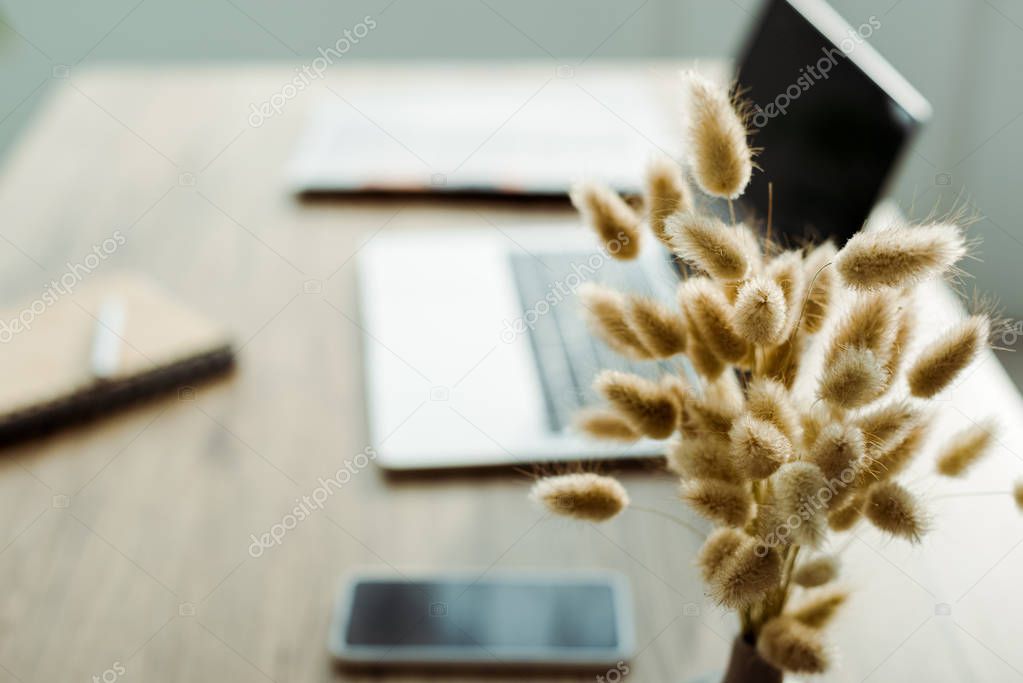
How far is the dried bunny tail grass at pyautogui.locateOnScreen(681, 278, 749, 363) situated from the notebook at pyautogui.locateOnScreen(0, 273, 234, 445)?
2.27 feet

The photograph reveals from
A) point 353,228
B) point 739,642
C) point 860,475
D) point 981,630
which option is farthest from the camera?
point 353,228

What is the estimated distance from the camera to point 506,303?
1238mm

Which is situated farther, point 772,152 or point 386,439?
point 772,152

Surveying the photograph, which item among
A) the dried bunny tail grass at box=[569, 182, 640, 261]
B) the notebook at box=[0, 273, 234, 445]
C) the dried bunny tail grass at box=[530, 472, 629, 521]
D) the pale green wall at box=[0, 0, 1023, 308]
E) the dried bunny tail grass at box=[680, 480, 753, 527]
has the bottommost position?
the dried bunny tail grass at box=[680, 480, 753, 527]

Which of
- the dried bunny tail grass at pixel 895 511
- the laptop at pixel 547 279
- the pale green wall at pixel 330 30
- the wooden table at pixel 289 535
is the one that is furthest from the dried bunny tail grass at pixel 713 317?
the pale green wall at pixel 330 30

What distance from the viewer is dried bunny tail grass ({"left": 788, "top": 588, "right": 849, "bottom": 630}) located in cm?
62

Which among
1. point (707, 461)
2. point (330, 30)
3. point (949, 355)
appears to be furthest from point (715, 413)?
point (330, 30)

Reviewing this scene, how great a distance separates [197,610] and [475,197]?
0.78 meters

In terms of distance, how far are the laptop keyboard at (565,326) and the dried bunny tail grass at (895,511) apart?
0.46 metres

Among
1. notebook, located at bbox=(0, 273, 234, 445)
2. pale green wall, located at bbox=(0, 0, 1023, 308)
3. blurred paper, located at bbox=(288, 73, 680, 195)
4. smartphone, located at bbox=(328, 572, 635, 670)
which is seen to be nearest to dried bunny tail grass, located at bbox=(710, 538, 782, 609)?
smartphone, located at bbox=(328, 572, 635, 670)

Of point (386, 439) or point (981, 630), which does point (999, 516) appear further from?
point (386, 439)

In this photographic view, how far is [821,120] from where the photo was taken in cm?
110

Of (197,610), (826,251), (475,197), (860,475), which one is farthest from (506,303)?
(860,475)

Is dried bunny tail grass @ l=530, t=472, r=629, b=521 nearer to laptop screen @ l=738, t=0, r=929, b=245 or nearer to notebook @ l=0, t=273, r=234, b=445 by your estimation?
laptop screen @ l=738, t=0, r=929, b=245
